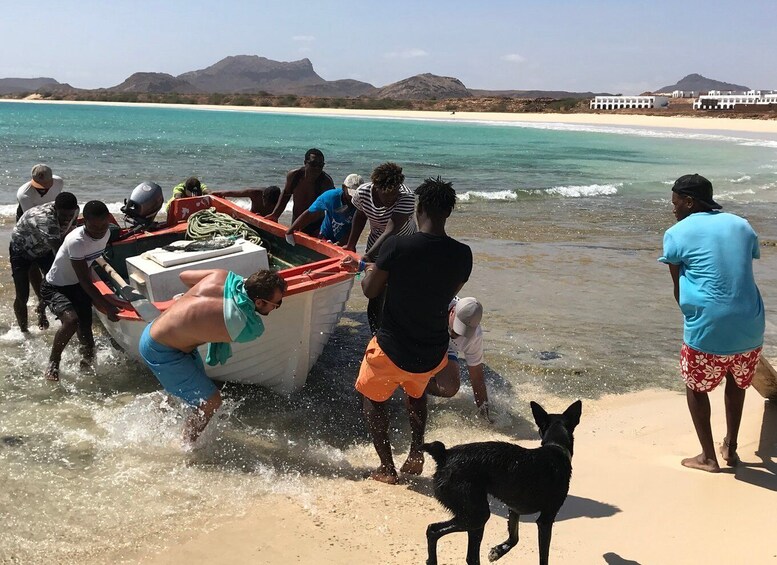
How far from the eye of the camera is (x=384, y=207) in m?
5.18

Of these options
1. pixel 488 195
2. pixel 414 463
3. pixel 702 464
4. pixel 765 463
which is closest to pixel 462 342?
pixel 414 463

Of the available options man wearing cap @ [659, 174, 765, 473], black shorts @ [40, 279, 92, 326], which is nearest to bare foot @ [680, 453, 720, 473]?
man wearing cap @ [659, 174, 765, 473]

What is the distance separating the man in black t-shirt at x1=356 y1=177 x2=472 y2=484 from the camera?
3.53 metres

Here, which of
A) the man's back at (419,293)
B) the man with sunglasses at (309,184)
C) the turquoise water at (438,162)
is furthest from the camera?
the turquoise water at (438,162)

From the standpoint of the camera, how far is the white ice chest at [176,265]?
5719 mm

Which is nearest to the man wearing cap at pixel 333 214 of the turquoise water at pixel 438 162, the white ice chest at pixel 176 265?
the white ice chest at pixel 176 265

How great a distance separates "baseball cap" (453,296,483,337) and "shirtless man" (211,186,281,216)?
158 inches

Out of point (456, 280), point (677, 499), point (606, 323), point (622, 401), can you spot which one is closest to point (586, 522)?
point (677, 499)

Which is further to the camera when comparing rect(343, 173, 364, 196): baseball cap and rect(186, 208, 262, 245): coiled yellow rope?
rect(186, 208, 262, 245): coiled yellow rope

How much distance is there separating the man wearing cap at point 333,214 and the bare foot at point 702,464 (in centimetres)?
352

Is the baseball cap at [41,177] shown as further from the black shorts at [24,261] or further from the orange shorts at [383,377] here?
the orange shorts at [383,377]

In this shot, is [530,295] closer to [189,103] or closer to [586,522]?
[586,522]

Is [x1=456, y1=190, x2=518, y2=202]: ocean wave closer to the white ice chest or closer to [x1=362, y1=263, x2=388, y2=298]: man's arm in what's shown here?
the white ice chest

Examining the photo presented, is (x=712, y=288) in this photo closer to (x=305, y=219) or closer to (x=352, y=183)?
(x=352, y=183)
